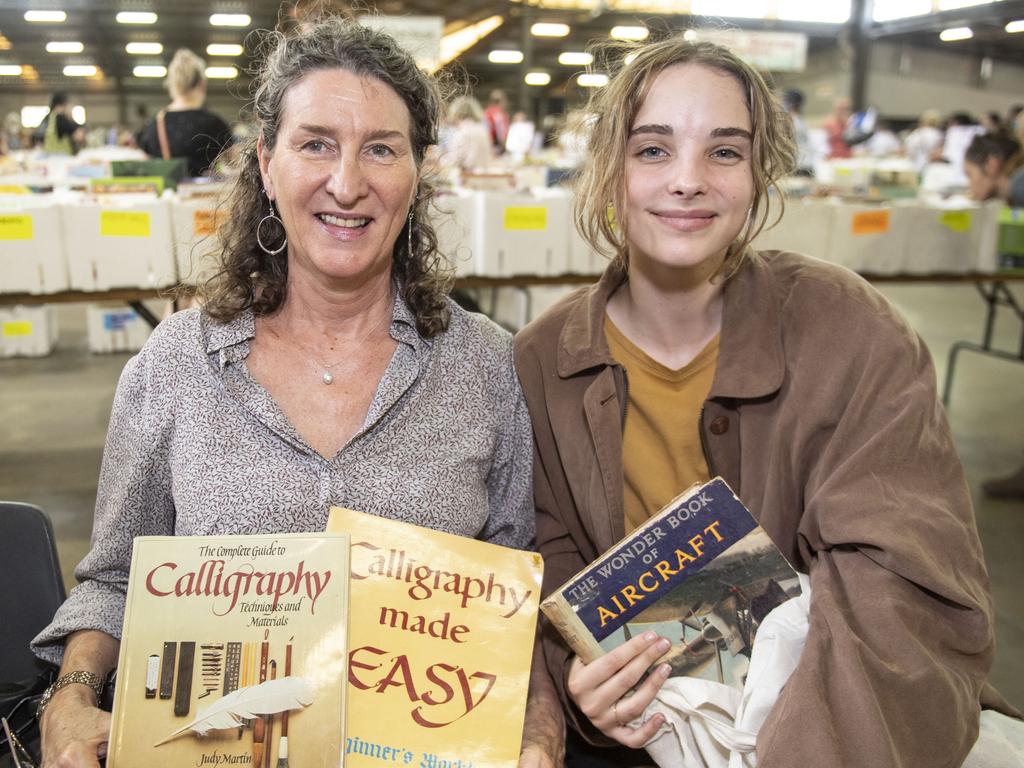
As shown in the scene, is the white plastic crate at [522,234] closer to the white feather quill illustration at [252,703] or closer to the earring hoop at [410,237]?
the earring hoop at [410,237]

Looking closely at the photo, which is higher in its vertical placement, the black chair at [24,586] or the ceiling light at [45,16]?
the ceiling light at [45,16]

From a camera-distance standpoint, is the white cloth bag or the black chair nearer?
the white cloth bag

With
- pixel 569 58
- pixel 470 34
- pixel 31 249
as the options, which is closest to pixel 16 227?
pixel 31 249

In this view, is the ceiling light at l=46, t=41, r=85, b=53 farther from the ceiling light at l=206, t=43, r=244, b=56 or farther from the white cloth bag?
the white cloth bag

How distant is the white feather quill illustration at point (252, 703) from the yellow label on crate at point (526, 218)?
2796 millimetres

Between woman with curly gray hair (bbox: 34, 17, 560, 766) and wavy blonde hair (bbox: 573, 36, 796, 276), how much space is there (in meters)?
0.30

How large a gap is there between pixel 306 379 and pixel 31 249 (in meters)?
2.41

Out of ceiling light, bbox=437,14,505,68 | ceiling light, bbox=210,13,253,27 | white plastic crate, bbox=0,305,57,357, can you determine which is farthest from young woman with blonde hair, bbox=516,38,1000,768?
ceiling light, bbox=210,13,253,27

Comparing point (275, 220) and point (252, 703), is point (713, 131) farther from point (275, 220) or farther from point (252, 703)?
point (252, 703)

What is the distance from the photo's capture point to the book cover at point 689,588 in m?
1.11

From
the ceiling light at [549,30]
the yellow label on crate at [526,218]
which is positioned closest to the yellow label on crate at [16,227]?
the yellow label on crate at [526,218]

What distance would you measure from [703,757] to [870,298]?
0.72m

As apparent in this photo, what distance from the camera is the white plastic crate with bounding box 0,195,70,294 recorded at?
317 cm

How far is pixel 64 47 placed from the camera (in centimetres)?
2123
